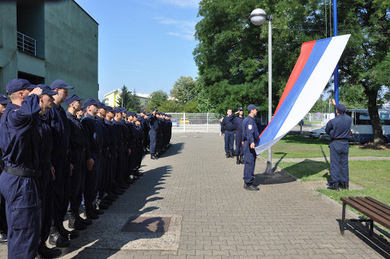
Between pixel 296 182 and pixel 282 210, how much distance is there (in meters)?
2.83

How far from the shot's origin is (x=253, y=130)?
25.4 ft

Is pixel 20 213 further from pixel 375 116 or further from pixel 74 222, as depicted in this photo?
pixel 375 116

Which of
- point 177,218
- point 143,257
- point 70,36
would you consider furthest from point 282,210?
point 70,36

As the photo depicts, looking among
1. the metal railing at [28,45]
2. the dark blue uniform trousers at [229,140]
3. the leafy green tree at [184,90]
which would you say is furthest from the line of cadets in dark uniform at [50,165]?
the leafy green tree at [184,90]

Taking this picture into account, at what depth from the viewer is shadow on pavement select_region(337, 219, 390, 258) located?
164 inches

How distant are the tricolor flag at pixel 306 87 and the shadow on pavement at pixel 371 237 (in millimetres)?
2454

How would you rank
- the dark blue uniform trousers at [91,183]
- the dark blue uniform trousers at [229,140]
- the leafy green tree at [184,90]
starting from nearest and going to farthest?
the dark blue uniform trousers at [91,183] < the dark blue uniform trousers at [229,140] < the leafy green tree at [184,90]

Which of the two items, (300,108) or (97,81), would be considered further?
(97,81)

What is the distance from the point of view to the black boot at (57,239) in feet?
13.8

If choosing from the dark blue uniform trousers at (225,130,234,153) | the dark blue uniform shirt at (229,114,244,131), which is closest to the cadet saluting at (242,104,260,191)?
the dark blue uniform shirt at (229,114,244,131)

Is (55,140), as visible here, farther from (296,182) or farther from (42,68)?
(42,68)

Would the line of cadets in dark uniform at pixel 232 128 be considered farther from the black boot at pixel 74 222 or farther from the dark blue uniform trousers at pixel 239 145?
the black boot at pixel 74 222

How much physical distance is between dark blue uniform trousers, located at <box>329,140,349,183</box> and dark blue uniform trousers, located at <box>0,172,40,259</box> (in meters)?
6.25

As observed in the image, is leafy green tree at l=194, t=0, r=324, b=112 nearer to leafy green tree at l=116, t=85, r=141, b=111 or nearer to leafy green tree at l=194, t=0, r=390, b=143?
leafy green tree at l=194, t=0, r=390, b=143
